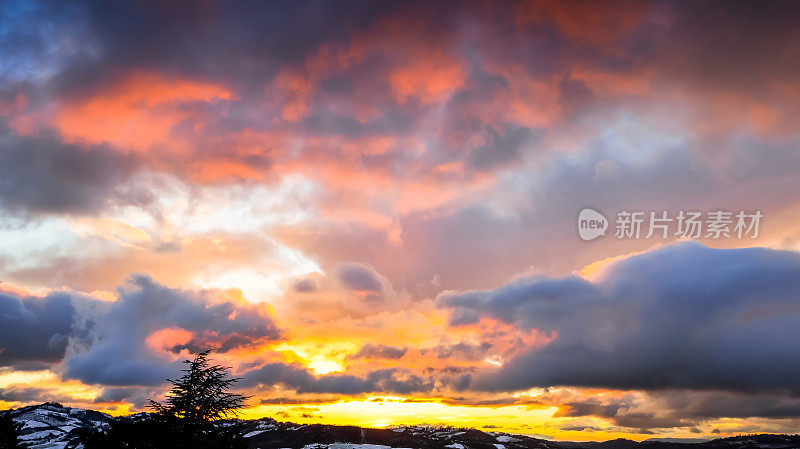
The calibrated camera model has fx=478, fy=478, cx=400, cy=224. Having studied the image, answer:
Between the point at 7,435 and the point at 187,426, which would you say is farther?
the point at 7,435

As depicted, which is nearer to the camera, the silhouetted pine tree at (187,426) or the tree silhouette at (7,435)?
the silhouetted pine tree at (187,426)

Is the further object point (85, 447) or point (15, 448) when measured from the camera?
point (15, 448)

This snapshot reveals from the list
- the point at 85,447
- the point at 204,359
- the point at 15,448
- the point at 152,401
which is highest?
the point at 204,359

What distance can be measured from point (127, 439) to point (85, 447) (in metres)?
1.86

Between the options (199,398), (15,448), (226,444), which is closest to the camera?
(226,444)

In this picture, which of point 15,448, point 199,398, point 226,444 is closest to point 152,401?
point 199,398

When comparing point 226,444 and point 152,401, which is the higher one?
point 152,401

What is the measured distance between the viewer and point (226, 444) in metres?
21.6

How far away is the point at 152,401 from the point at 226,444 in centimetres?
640

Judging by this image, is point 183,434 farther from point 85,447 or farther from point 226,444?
point 85,447

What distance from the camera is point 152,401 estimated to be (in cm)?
2522

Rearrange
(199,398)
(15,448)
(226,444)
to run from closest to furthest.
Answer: (226,444), (199,398), (15,448)

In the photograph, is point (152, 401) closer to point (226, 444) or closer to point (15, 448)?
point (226, 444)

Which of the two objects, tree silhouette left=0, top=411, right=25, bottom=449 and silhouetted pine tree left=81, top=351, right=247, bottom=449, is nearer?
silhouetted pine tree left=81, top=351, right=247, bottom=449
